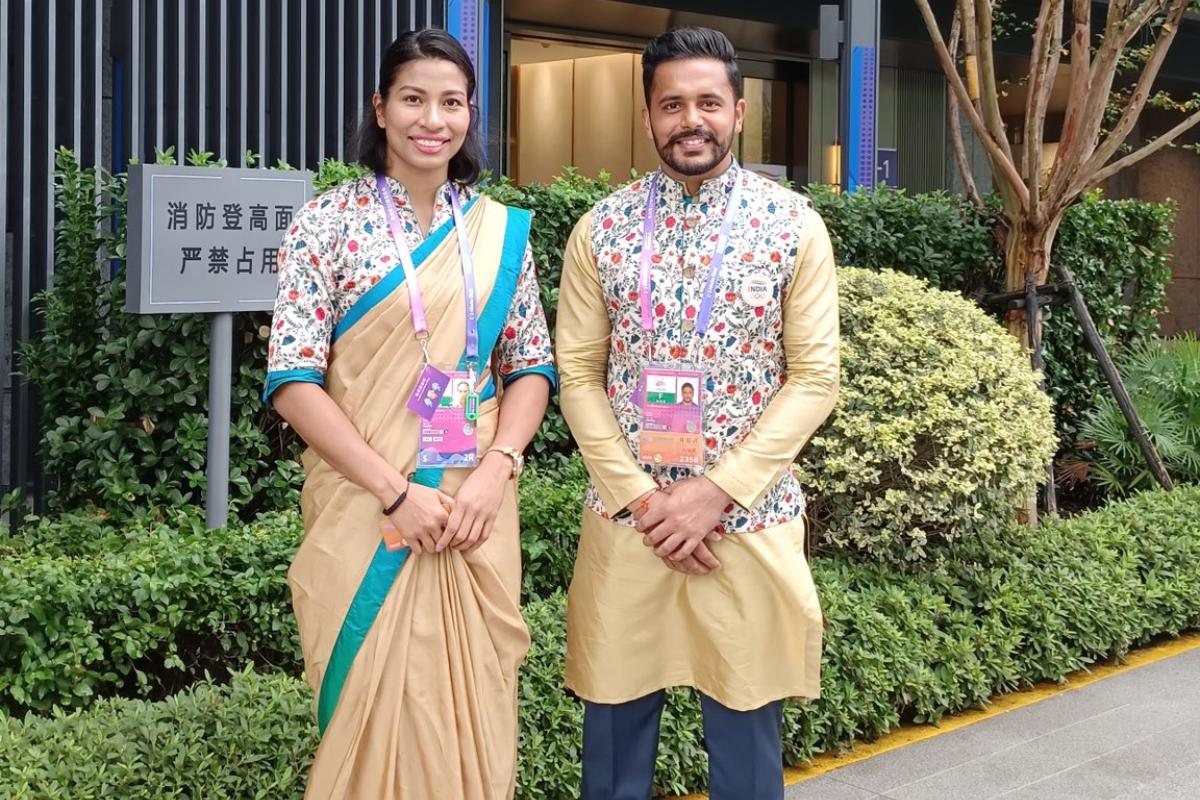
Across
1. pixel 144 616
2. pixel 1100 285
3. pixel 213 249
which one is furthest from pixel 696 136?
pixel 1100 285

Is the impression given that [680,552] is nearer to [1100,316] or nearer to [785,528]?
[785,528]

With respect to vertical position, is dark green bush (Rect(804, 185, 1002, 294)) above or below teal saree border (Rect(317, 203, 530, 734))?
above

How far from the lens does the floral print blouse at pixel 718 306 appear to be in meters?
3.05

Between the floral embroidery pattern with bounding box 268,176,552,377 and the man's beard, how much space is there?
0.48m

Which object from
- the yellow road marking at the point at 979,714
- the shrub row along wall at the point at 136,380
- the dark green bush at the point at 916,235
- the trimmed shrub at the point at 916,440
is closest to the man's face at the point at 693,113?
the yellow road marking at the point at 979,714

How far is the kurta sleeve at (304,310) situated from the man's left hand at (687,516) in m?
0.75

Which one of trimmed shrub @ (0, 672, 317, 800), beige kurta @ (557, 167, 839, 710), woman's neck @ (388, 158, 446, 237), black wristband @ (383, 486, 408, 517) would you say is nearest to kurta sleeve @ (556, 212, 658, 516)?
beige kurta @ (557, 167, 839, 710)

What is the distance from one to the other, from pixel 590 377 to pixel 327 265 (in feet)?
2.09

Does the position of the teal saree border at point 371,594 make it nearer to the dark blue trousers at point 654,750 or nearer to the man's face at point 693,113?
the man's face at point 693,113

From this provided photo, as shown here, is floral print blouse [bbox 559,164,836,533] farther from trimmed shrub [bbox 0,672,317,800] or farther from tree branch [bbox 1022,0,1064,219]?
tree branch [bbox 1022,0,1064,219]

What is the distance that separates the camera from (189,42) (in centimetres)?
704

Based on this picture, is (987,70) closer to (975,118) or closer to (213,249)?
(975,118)

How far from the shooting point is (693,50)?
299 cm

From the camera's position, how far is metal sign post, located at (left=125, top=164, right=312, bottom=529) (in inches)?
186
